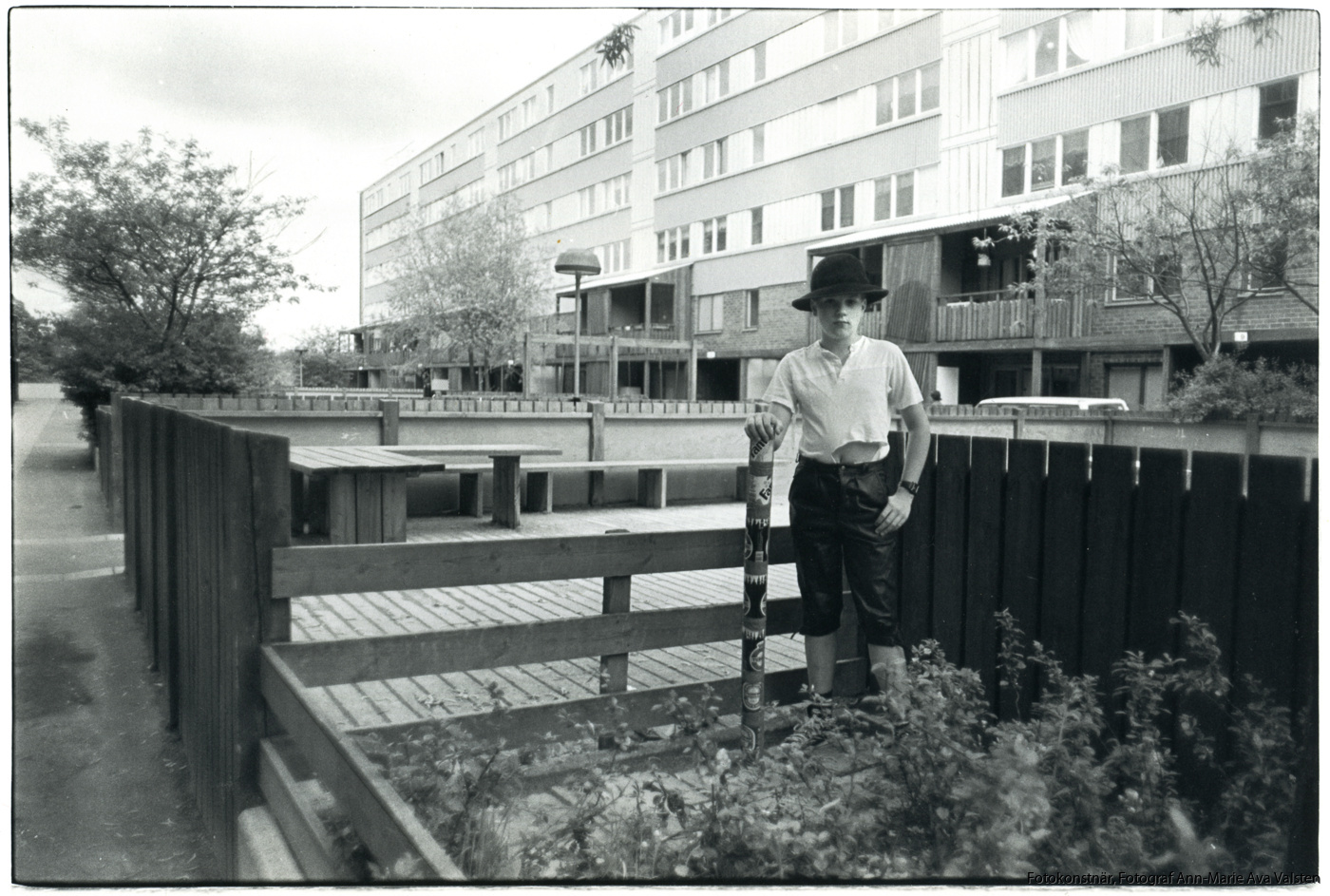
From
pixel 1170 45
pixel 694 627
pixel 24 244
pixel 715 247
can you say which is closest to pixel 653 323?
pixel 715 247

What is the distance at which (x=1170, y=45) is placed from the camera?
16.4m

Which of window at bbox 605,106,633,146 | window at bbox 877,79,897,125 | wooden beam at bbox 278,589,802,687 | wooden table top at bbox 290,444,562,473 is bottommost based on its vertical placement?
wooden beam at bbox 278,589,802,687

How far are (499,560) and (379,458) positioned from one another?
5283 millimetres

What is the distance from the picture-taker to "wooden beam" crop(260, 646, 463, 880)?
1.90m

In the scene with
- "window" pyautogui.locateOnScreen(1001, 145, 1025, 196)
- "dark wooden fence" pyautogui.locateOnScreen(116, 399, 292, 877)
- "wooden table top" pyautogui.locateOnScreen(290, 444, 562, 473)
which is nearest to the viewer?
"dark wooden fence" pyautogui.locateOnScreen(116, 399, 292, 877)

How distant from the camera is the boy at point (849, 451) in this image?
3.53 metres

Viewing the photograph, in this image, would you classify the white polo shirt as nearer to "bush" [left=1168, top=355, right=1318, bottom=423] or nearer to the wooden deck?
the wooden deck

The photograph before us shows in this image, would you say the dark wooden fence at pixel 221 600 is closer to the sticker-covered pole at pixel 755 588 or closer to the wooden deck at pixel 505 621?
the wooden deck at pixel 505 621

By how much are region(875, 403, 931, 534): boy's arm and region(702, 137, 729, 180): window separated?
606 inches

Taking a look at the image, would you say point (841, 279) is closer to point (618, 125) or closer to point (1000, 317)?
point (618, 125)

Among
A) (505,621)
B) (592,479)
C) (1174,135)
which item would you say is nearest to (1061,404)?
(1174,135)

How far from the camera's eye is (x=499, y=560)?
3557 mm

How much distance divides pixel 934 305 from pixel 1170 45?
10320 mm

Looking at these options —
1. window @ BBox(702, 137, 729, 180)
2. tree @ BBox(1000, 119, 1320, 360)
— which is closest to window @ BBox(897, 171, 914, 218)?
window @ BBox(702, 137, 729, 180)
